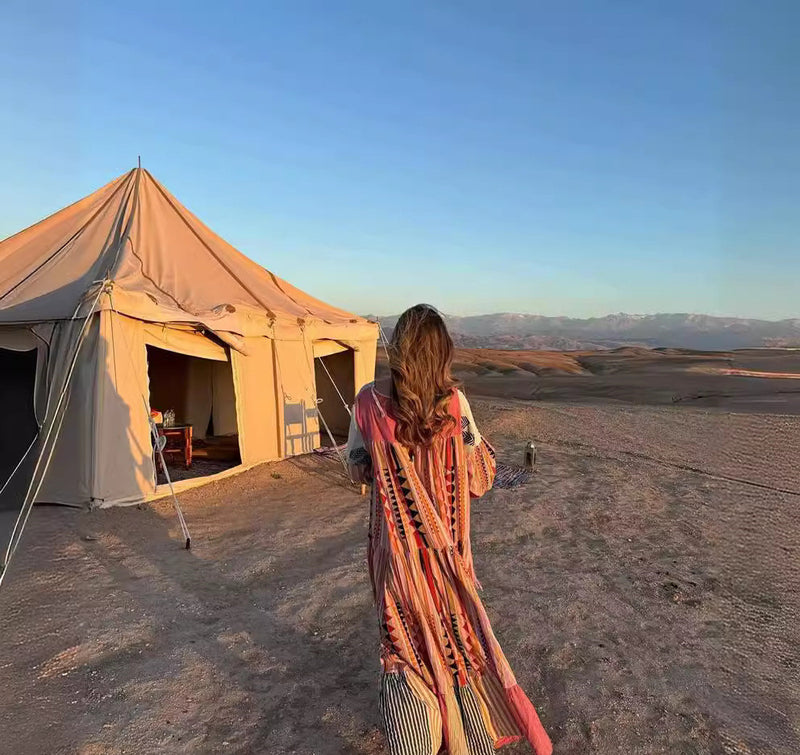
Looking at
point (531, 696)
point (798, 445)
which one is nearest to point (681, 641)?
point (531, 696)

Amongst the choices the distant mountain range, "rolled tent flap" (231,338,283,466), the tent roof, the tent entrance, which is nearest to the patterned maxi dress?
the tent roof

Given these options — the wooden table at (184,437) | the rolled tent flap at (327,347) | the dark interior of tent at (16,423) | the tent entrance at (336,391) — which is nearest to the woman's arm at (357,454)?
the dark interior of tent at (16,423)

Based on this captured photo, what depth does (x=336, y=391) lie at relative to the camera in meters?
11.0

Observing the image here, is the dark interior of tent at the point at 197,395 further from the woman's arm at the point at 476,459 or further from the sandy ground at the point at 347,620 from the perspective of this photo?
the woman's arm at the point at 476,459

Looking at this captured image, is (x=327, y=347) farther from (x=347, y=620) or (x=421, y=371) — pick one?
(x=421, y=371)

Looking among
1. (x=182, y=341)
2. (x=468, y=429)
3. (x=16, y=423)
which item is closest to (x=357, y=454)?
(x=468, y=429)

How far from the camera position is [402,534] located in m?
2.30

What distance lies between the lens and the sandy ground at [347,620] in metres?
2.96

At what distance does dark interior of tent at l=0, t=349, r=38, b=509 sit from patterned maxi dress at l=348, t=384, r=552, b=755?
18.6 feet

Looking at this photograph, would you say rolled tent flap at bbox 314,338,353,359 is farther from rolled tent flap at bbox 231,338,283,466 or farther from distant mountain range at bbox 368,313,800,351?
distant mountain range at bbox 368,313,800,351

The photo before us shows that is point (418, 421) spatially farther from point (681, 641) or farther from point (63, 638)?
point (63, 638)

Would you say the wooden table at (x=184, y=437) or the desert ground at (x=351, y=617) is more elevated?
the wooden table at (x=184, y=437)

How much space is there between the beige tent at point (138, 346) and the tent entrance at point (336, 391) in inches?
1.5

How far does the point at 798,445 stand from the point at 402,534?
9198 mm
